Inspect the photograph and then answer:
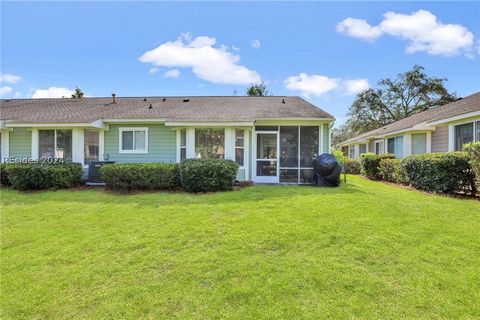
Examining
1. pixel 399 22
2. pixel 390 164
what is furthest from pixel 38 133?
pixel 399 22

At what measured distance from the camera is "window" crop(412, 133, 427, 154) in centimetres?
1605

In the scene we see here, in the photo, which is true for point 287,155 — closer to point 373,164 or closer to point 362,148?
point 373,164

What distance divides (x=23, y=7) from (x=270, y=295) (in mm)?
13033

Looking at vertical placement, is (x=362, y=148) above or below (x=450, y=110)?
below

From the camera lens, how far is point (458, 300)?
3.64 metres

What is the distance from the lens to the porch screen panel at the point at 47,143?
43.5 feet

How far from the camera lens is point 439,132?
14828 millimetres

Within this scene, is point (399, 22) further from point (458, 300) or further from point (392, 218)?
point (458, 300)

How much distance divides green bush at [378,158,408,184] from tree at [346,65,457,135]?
2802 centimetres

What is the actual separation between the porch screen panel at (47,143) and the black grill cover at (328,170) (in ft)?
39.6

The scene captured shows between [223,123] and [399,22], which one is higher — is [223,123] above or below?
below

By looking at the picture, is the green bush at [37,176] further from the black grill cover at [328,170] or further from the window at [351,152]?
the window at [351,152]

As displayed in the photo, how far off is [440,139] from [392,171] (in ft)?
10.2

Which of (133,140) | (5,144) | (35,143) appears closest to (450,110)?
(133,140)
